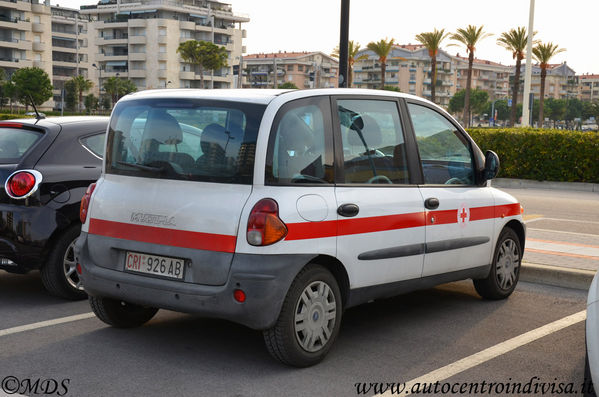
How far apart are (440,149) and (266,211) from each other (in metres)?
2.01

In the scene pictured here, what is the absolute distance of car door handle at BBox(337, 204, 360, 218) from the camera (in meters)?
5.00

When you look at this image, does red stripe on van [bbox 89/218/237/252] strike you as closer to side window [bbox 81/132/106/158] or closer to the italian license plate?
the italian license plate

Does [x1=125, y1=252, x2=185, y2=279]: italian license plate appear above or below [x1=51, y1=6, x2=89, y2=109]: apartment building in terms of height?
below

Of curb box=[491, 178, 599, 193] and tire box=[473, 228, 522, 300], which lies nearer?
tire box=[473, 228, 522, 300]

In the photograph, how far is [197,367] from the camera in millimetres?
4844

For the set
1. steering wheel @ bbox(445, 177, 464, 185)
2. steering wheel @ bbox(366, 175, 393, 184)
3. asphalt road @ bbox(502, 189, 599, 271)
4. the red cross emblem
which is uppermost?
steering wheel @ bbox(366, 175, 393, 184)

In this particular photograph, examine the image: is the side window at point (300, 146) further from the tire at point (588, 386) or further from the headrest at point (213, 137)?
the tire at point (588, 386)

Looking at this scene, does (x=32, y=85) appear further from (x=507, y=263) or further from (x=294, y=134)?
(x=294, y=134)

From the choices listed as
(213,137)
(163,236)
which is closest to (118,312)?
(163,236)

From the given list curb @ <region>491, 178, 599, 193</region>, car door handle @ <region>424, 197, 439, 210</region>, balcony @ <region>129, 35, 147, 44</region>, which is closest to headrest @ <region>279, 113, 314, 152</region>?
car door handle @ <region>424, 197, 439, 210</region>

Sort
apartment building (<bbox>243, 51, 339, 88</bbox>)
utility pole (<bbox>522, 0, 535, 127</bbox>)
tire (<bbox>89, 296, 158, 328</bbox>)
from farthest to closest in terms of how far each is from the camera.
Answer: apartment building (<bbox>243, 51, 339, 88</bbox>) → utility pole (<bbox>522, 0, 535, 127</bbox>) → tire (<bbox>89, 296, 158, 328</bbox>)

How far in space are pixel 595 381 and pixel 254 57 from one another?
17749 cm

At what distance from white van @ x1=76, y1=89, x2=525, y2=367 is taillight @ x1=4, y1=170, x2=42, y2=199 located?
112 centimetres

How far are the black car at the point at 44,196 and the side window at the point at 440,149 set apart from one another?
2836mm
